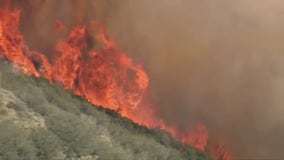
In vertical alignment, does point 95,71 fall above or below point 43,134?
above

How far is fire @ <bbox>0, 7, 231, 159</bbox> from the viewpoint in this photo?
253 ft

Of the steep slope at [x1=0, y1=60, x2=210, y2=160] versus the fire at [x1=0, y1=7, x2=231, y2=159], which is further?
the fire at [x1=0, y1=7, x2=231, y2=159]

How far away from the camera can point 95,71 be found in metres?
87.4

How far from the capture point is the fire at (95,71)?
7725 centimetres

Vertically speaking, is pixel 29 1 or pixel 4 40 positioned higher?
pixel 29 1

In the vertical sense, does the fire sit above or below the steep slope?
above

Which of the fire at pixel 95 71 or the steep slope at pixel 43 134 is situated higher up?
the fire at pixel 95 71

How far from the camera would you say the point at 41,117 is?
36281mm

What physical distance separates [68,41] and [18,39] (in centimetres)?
878

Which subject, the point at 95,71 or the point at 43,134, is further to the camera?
the point at 95,71

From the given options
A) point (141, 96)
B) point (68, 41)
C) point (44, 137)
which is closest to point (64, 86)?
point (68, 41)

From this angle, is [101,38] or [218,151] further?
[218,151]

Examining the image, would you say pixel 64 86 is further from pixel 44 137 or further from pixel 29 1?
pixel 44 137

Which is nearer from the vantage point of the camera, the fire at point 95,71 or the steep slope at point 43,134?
the steep slope at point 43,134
